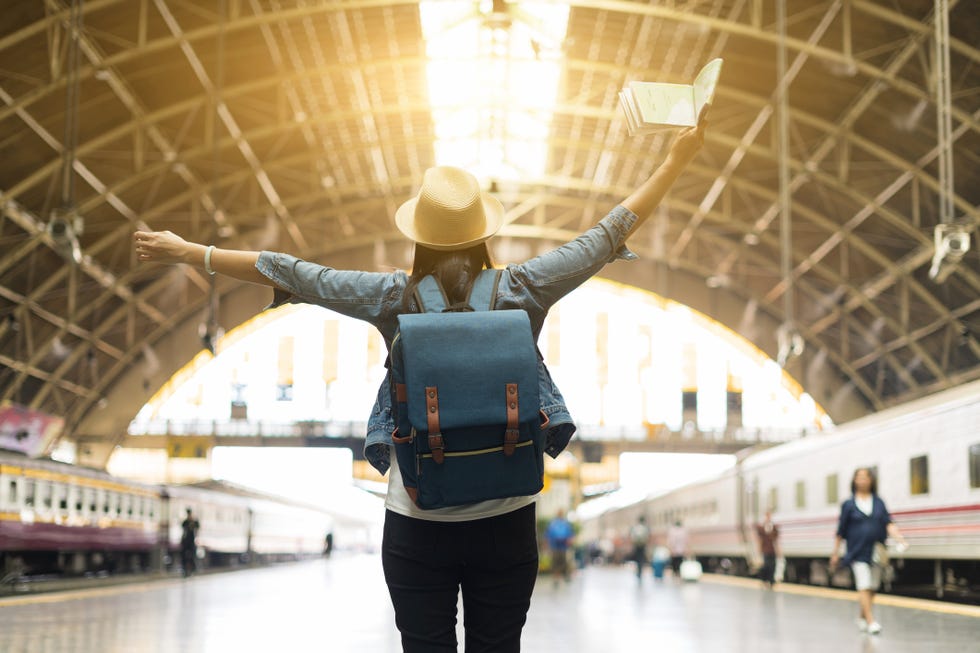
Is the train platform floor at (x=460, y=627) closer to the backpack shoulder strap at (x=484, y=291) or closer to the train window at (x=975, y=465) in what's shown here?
the train window at (x=975, y=465)

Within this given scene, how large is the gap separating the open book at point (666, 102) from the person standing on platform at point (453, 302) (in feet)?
0.21

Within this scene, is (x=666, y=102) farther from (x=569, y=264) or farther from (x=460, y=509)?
(x=460, y=509)

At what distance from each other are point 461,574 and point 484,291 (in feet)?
2.39

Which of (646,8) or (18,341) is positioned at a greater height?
(646,8)

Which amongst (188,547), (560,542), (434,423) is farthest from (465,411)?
(188,547)

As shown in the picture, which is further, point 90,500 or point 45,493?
point 90,500

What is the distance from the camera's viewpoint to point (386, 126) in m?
38.4

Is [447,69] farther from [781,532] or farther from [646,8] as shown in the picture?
[781,532]

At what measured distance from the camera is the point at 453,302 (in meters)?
3.07

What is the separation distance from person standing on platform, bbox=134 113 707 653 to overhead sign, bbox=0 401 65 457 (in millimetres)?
31599

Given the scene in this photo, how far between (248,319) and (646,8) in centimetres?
2587

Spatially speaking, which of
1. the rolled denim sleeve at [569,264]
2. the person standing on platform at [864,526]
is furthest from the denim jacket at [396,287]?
the person standing on platform at [864,526]

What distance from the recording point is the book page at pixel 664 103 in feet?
9.80

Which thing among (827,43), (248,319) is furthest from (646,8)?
(248,319)
